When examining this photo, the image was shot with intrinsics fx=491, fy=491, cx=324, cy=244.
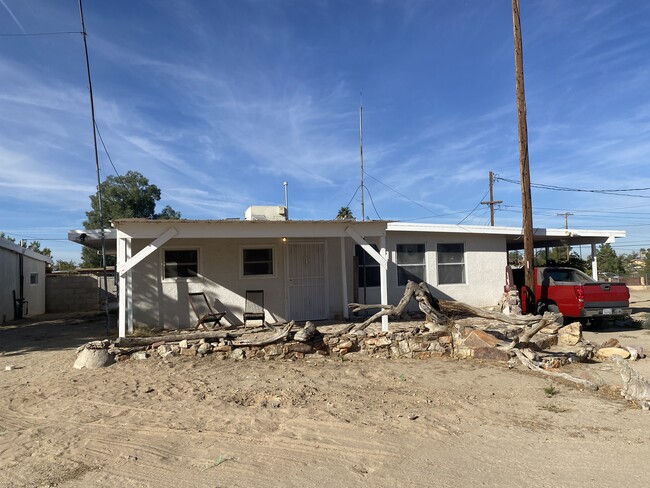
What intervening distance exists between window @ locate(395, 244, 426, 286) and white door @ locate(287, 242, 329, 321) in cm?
240

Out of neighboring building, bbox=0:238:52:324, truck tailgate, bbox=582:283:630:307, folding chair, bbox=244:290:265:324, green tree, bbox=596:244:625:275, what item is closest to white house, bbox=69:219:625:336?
folding chair, bbox=244:290:265:324

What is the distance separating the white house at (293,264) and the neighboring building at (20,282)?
5084 millimetres

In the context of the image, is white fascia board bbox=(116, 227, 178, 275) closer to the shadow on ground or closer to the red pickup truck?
the shadow on ground

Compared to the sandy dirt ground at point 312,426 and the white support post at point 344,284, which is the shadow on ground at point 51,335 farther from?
the white support post at point 344,284

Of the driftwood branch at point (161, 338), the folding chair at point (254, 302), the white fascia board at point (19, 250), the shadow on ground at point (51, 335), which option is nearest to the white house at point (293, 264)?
the folding chair at point (254, 302)

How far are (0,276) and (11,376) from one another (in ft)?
35.3

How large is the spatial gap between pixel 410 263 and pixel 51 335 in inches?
374

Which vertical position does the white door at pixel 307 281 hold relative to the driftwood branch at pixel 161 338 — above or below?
above

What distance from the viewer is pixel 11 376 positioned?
7.57m

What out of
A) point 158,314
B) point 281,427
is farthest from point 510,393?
point 158,314

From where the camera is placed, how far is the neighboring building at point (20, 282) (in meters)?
16.8

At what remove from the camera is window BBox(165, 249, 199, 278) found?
1187cm

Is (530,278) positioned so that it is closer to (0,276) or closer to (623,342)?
(623,342)

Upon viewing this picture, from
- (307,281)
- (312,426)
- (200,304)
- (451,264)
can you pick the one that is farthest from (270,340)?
(451,264)
